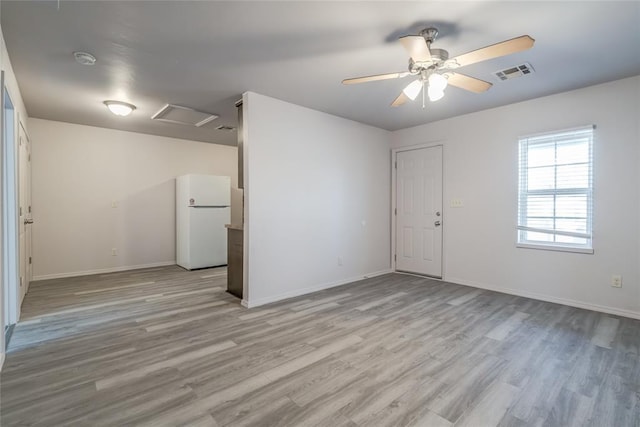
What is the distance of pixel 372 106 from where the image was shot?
4.08m

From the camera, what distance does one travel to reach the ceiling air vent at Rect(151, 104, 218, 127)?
418 centimetres

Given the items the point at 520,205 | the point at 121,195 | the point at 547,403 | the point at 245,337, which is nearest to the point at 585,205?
the point at 520,205

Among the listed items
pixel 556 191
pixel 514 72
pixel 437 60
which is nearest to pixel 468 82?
pixel 437 60

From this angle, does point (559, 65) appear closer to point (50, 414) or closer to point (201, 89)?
point (201, 89)

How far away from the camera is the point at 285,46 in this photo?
254 cm

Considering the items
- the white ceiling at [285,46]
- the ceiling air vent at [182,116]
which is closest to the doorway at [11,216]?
the white ceiling at [285,46]

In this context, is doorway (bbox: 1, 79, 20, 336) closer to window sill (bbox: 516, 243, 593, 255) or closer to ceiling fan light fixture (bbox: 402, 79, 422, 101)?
ceiling fan light fixture (bbox: 402, 79, 422, 101)

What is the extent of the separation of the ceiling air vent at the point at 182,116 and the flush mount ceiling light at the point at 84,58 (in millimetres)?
1256

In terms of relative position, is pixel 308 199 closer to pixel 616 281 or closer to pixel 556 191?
pixel 556 191

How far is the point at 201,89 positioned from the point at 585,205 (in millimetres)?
4706

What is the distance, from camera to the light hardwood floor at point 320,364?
1730 mm

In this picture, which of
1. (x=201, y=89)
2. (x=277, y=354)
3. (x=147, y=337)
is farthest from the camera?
(x=201, y=89)

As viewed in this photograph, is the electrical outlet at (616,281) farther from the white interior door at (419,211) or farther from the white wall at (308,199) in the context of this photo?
the white wall at (308,199)

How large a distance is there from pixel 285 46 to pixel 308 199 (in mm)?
2051
